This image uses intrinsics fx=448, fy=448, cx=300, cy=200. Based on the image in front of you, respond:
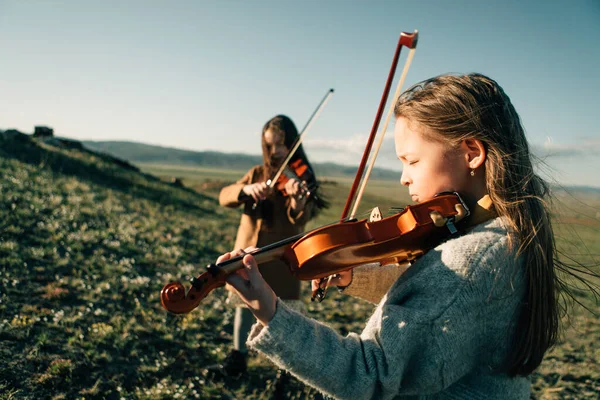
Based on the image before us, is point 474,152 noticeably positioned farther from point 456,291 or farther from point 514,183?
point 456,291

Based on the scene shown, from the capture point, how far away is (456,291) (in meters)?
1.50

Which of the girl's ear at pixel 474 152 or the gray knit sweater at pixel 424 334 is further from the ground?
the girl's ear at pixel 474 152

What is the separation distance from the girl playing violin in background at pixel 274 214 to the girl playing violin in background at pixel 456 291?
239 centimetres

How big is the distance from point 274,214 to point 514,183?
2.85 meters

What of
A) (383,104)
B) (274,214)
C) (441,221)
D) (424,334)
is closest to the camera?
(424,334)

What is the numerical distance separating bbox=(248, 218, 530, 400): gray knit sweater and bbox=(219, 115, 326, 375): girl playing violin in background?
2648mm

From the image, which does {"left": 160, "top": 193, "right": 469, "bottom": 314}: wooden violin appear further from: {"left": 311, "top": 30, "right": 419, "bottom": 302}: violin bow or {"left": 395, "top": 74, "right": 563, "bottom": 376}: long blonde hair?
{"left": 311, "top": 30, "right": 419, "bottom": 302}: violin bow

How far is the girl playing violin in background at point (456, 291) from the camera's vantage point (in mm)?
1472

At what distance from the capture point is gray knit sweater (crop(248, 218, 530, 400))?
4.79 ft

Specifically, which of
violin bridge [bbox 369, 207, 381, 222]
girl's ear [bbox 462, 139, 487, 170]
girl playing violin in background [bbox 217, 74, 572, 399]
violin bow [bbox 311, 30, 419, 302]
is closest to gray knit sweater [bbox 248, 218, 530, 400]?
girl playing violin in background [bbox 217, 74, 572, 399]

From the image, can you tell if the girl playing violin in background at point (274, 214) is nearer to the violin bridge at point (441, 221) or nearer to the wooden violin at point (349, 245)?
the wooden violin at point (349, 245)

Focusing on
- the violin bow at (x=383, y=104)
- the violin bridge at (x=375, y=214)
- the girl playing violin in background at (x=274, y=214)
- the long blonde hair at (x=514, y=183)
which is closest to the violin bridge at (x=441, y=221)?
the long blonde hair at (x=514, y=183)

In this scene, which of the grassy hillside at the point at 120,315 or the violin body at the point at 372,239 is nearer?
the violin body at the point at 372,239

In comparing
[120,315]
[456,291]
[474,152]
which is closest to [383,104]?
[474,152]
